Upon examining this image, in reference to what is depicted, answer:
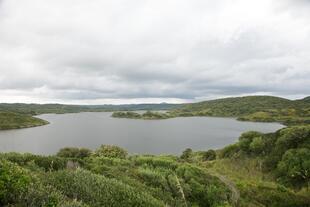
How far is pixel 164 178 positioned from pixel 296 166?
23.5m

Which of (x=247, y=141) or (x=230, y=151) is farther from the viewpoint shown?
(x=230, y=151)

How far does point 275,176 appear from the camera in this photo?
1399 inches

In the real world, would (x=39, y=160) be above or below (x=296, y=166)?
above

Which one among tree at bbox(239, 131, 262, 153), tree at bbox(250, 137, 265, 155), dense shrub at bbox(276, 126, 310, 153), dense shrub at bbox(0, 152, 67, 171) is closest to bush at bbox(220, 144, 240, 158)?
tree at bbox(239, 131, 262, 153)

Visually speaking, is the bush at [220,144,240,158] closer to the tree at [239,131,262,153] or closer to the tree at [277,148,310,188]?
Result: the tree at [239,131,262,153]

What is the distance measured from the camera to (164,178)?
15945 millimetres

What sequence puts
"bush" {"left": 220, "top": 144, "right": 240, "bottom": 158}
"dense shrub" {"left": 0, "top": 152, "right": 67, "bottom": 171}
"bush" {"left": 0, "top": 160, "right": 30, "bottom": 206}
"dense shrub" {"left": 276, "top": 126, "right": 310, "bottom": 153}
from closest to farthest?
"bush" {"left": 0, "top": 160, "right": 30, "bottom": 206} < "dense shrub" {"left": 0, "top": 152, "right": 67, "bottom": 171} < "dense shrub" {"left": 276, "top": 126, "right": 310, "bottom": 153} < "bush" {"left": 220, "top": 144, "right": 240, "bottom": 158}

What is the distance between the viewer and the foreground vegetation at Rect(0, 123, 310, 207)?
23.8ft

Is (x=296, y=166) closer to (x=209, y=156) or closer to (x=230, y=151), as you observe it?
(x=230, y=151)

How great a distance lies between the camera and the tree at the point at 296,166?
1283 inches

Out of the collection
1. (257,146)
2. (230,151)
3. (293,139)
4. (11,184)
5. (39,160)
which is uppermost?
(11,184)

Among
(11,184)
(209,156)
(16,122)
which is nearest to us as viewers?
(11,184)

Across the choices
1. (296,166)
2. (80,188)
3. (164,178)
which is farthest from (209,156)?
(80,188)

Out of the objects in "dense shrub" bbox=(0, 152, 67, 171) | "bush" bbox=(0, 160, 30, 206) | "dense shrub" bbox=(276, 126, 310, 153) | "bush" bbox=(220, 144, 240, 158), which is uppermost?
"bush" bbox=(0, 160, 30, 206)
